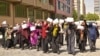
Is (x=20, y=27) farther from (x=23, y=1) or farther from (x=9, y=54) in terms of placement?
(x=23, y=1)

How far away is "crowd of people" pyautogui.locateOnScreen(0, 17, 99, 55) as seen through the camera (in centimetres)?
1528

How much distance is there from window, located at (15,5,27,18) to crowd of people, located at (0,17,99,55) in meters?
22.4

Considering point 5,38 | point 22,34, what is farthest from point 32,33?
point 5,38

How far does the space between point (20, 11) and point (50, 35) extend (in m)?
27.9

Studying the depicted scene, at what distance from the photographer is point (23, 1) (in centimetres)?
4066

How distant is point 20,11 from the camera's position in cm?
4344

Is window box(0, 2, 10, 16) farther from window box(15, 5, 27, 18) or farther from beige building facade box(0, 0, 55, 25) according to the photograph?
window box(15, 5, 27, 18)

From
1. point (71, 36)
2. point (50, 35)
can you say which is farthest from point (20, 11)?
point (71, 36)

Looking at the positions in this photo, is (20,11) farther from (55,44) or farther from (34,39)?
(55,44)

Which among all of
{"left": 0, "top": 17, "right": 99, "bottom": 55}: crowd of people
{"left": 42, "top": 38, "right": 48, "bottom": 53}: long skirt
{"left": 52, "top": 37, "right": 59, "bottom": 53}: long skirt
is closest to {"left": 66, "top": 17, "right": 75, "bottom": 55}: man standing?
{"left": 0, "top": 17, "right": 99, "bottom": 55}: crowd of people

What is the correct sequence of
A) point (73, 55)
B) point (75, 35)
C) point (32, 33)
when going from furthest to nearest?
point (32, 33), point (75, 35), point (73, 55)

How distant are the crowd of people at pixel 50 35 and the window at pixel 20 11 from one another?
22.4 m

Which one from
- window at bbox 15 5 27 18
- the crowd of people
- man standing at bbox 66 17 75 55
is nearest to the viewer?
man standing at bbox 66 17 75 55

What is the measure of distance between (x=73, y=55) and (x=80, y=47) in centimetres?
146
